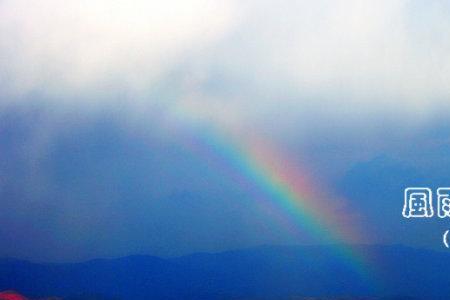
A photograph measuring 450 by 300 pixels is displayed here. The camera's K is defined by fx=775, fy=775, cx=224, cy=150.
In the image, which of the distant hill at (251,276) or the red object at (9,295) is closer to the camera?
the distant hill at (251,276)

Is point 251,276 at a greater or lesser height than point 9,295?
greater

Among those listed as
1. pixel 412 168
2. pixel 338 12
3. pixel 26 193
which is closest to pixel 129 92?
pixel 26 193

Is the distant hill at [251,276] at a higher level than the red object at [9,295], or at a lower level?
higher

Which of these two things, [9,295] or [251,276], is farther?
[9,295]

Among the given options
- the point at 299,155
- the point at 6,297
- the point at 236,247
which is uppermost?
the point at 299,155

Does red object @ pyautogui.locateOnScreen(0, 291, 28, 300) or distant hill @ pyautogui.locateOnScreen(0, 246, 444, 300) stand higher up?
distant hill @ pyautogui.locateOnScreen(0, 246, 444, 300)

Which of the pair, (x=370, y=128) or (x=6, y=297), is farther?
(x=6, y=297)

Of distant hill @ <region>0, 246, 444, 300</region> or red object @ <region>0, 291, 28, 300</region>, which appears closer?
distant hill @ <region>0, 246, 444, 300</region>

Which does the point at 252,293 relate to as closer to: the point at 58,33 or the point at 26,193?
the point at 26,193
